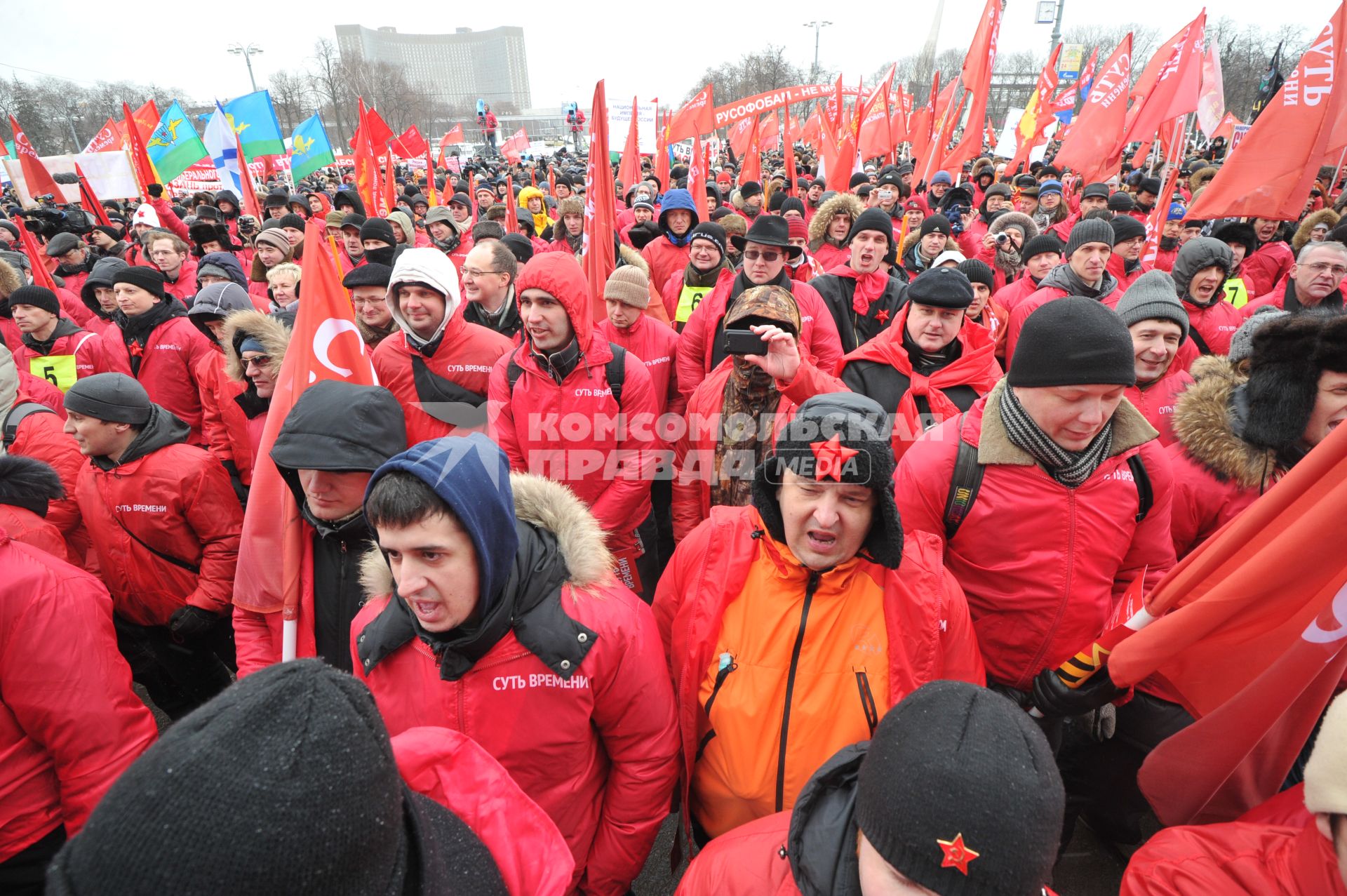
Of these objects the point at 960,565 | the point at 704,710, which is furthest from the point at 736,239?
the point at 704,710

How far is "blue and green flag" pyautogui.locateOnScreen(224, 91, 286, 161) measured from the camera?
1157 centimetres

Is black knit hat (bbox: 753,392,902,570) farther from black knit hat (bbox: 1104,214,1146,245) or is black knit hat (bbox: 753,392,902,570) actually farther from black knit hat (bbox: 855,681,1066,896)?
black knit hat (bbox: 1104,214,1146,245)

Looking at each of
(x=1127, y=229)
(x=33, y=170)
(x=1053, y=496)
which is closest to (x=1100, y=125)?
(x=1127, y=229)

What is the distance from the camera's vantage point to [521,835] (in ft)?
4.24

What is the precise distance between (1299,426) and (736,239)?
5.87 m

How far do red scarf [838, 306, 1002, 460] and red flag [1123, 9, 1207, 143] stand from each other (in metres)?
5.44

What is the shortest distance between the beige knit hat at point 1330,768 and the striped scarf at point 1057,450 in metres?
0.91

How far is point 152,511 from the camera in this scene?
293 cm

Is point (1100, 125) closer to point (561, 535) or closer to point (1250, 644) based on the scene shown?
point (1250, 644)

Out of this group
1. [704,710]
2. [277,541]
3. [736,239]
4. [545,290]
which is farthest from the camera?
[736,239]

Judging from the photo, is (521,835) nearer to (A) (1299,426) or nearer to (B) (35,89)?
(A) (1299,426)

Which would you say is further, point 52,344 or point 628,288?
point 52,344

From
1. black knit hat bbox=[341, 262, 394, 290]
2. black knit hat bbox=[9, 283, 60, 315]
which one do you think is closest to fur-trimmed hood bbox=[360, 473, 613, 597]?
black knit hat bbox=[341, 262, 394, 290]

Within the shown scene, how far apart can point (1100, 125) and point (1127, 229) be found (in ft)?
10.6
